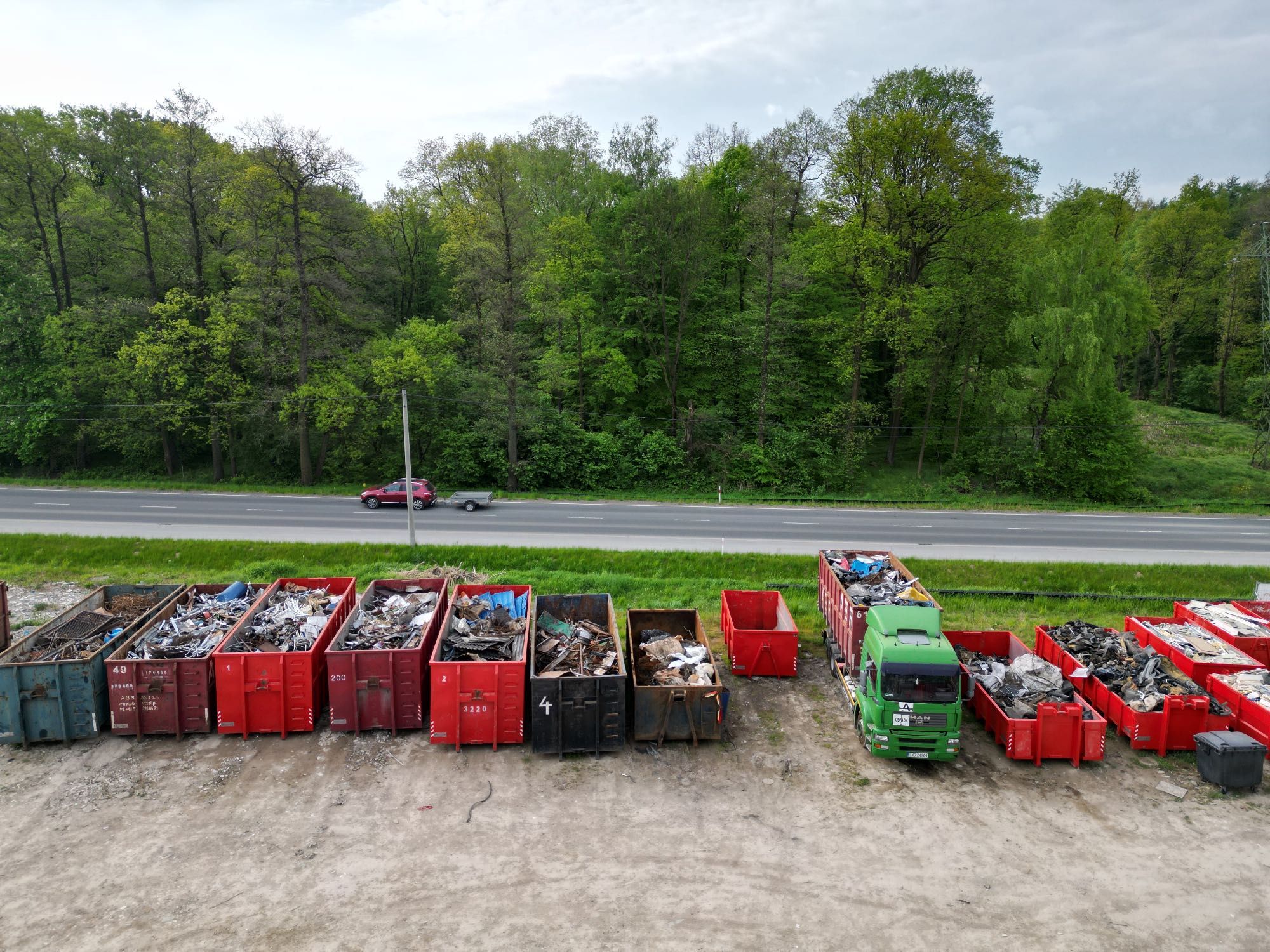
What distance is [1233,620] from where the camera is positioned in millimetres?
16953

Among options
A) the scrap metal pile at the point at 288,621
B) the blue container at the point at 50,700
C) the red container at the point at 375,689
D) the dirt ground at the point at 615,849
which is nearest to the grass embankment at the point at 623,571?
the scrap metal pile at the point at 288,621

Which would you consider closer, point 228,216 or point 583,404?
point 228,216

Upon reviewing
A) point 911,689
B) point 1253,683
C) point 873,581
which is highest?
point 873,581

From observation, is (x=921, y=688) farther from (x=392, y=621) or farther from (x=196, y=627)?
(x=196, y=627)

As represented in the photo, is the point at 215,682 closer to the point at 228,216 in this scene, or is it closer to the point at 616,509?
the point at 616,509

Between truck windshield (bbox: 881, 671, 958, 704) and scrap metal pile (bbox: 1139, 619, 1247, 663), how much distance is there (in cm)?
670

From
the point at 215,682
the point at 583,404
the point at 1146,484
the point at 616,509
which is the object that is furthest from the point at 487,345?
the point at 1146,484

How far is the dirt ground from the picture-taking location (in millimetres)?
8945

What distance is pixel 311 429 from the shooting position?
3922 centimetres

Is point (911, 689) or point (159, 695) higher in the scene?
point (911, 689)

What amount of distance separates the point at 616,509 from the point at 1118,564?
19.7 m

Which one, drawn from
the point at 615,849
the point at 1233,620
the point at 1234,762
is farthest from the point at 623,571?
the point at 1233,620

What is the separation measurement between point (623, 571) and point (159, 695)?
1397 centimetres

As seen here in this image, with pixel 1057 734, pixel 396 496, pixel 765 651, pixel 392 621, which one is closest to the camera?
pixel 1057 734
